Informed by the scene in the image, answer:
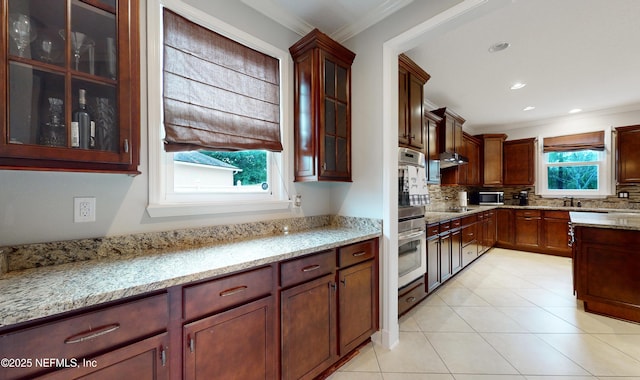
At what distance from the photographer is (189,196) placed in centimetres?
163

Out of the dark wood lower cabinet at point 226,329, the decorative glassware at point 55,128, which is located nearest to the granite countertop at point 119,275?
the dark wood lower cabinet at point 226,329

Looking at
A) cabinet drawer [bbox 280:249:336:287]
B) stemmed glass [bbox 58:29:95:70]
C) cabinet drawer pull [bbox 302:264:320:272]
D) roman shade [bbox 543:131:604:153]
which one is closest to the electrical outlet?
stemmed glass [bbox 58:29:95:70]

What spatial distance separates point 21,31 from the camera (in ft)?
3.21

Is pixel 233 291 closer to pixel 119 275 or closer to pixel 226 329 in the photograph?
pixel 226 329

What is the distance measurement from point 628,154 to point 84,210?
7.03m

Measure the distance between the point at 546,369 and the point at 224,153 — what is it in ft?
9.09

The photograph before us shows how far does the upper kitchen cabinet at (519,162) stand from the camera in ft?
16.6

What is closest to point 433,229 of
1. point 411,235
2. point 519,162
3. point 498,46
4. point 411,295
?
point 411,235

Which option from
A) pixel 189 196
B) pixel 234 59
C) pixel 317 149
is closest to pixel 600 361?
pixel 317 149

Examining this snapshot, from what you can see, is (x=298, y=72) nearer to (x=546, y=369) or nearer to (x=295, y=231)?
(x=295, y=231)

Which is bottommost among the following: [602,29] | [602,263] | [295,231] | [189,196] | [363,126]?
[602,263]

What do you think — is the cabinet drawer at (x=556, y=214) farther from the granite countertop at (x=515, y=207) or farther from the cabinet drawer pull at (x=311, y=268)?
the cabinet drawer pull at (x=311, y=268)

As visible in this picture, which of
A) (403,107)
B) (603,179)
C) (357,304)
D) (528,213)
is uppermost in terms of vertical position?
(403,107)

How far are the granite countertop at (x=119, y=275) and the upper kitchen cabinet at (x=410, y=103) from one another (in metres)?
1.40
